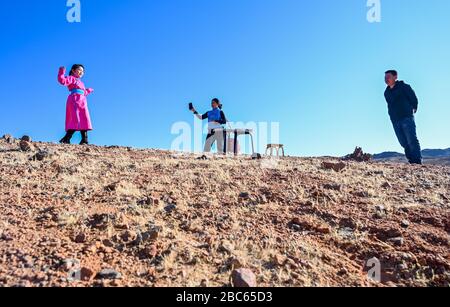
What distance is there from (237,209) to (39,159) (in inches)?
160

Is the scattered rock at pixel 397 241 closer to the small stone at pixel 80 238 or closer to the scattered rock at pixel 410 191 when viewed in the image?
the scattered rock at pixel 410 191

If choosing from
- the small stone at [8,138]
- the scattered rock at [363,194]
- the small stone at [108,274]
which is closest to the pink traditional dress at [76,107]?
the small stone at [8,138]

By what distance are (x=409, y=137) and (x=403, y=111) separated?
0.60 metres

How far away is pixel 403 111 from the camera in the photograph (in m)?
9.19

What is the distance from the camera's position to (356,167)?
829 cm

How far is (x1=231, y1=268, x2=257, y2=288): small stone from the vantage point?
312cm

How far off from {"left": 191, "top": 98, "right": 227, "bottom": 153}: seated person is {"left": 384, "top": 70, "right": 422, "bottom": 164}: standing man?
4286 mm

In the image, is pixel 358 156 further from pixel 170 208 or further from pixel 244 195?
pixel 170 208

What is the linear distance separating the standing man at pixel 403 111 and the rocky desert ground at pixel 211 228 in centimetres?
257

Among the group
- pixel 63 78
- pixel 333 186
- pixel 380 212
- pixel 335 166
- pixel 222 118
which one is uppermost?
pixel 63 78

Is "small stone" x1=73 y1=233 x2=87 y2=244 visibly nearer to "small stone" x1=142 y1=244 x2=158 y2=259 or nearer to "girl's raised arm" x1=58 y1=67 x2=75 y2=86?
"small stone" x1=142 y1=244 x2=158 y2=259

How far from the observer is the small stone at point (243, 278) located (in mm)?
3115

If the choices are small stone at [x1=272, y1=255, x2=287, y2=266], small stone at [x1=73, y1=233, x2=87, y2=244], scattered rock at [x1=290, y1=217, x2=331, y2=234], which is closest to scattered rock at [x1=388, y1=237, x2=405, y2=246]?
scattered rock at [x1=290, y1=217, x2=331, y2=234]

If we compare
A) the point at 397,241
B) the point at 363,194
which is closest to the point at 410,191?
the point at 363,194
